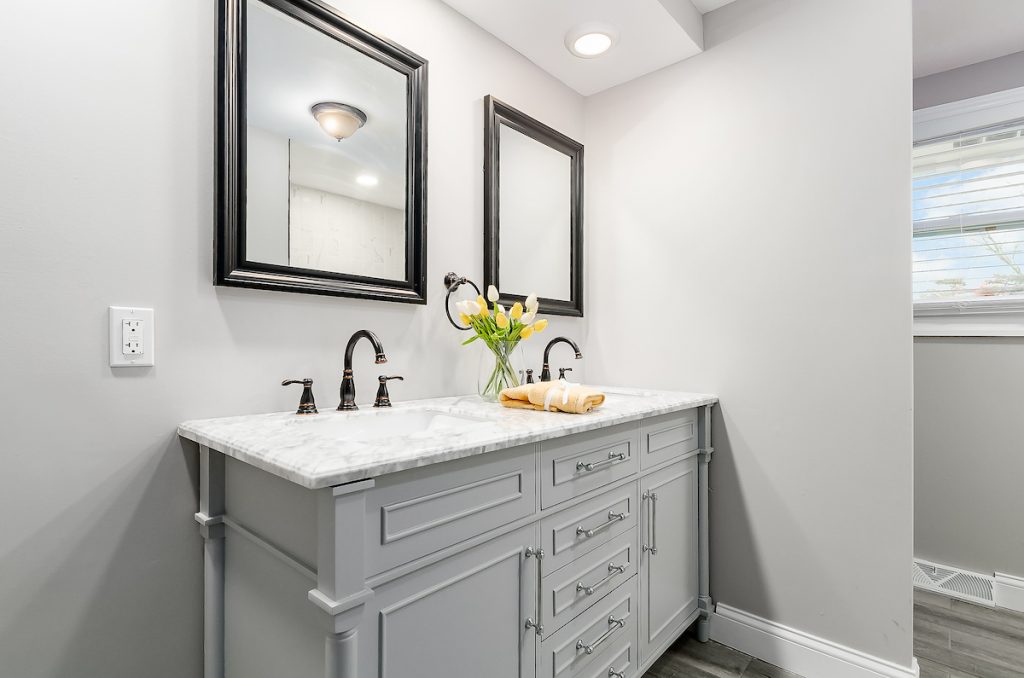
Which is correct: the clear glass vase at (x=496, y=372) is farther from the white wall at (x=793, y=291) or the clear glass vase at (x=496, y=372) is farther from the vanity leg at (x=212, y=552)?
the vanity leg at (x=212, y=552)

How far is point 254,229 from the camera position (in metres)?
1.29

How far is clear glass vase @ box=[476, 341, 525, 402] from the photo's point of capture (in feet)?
5.64

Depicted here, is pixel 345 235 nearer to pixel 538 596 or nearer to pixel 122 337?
pixel 122 337

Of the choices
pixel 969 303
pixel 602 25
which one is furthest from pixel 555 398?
pixel 969 303

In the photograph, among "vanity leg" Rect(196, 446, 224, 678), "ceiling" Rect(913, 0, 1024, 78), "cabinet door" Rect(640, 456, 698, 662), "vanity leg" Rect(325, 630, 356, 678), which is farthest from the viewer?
"ceiling" Rect(913, 0, 1024, 78)

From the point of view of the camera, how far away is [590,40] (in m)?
1.93

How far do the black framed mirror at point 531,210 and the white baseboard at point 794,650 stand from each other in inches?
53.4

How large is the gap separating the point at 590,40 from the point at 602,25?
0.27 feet

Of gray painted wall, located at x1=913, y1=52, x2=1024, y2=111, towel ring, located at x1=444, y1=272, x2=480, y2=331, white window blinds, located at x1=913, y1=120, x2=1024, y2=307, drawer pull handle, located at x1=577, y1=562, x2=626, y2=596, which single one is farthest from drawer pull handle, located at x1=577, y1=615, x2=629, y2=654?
gray painted wall, located at x1=913, y1=52, x2=1024, y2=111

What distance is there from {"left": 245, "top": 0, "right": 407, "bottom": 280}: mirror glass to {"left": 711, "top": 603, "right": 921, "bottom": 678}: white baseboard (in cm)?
174

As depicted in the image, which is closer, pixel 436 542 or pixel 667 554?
pixel 436 542

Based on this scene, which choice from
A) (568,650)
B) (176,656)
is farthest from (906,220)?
(176,656)

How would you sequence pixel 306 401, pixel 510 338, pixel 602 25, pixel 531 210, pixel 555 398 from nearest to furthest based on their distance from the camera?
pixel 306 401, pixel 555 398, pixel 510 338, pixel 602 25, pixel 531 210

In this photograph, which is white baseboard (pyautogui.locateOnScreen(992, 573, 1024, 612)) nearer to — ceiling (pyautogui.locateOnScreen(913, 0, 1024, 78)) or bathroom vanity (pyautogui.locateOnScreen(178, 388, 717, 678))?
bathroom vanity (pyautogui.locateOnScreen(178, 388, 717, 678))
